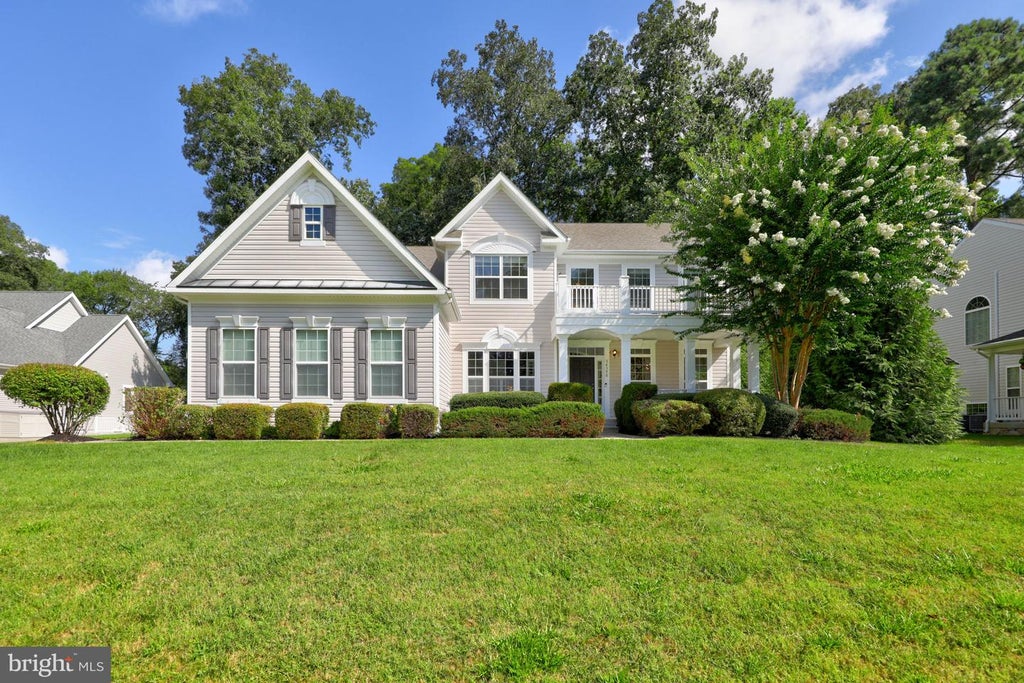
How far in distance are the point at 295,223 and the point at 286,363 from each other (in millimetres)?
4075

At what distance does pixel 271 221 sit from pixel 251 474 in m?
9.76

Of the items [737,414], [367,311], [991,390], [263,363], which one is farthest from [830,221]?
[263,363]

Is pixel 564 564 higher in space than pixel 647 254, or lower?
lower

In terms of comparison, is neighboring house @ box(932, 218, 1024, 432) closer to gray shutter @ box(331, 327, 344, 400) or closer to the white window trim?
gray shutter @ box(331, 327, 344, 400)

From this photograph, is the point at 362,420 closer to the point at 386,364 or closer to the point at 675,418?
the point at 386,364

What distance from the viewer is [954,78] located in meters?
30.1

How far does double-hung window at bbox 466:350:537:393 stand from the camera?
17.2 meters

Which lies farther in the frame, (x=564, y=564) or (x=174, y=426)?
(x=174, y=426)

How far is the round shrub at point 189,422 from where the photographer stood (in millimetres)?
12492

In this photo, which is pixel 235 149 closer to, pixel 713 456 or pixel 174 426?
pixel 174 426

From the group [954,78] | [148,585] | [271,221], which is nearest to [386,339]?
[271,221]

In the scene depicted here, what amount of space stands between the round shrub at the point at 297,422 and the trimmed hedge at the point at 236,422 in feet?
1.64

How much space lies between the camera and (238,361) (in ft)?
46.3

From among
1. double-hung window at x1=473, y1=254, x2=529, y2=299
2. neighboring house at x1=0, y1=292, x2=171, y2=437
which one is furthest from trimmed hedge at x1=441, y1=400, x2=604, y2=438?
neighboring house at x1=0, y1=292, x2=171, y2=437
